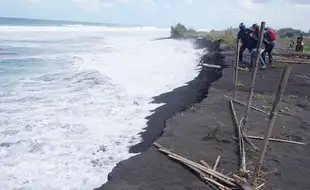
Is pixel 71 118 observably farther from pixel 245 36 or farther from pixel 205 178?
pixel 245 36

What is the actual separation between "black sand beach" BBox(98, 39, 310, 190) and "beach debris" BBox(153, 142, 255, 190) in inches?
3.7

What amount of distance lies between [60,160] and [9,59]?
55.6 ft

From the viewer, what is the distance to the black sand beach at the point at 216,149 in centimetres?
530

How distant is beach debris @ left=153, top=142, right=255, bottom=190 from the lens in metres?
4.82

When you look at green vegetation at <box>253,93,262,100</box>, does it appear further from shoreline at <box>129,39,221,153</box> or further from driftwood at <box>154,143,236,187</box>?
driftwood at <box>154,143,236,187</box>

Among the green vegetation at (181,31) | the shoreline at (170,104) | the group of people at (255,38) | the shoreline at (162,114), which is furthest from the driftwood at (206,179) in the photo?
the green vegetation at (181,31)

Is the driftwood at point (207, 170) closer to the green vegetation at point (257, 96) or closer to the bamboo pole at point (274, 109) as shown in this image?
the bamboo pole at point (274, 109)

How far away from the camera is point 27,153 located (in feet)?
24.5

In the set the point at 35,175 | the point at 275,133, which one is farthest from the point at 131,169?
the point at 275,133

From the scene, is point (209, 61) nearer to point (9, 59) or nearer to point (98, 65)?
point (98, 65)

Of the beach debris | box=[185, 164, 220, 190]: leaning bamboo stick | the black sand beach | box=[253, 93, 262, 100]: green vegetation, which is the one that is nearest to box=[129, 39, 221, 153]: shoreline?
the black sand beach

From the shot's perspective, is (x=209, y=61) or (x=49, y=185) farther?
(x=209, y=61)

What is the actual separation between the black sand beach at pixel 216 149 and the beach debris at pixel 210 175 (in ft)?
0.31

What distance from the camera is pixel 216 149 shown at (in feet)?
21.1
